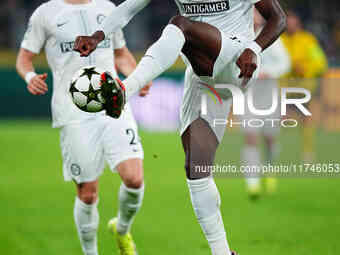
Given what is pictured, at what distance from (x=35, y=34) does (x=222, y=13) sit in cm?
174

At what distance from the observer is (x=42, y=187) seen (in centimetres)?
1049

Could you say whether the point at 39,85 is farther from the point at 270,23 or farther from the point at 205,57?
the point at 270,23

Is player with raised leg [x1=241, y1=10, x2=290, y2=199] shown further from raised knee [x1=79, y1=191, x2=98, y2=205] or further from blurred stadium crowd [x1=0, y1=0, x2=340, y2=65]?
blurred stadium crowd [x1=0, y1=0, x2=340, y2=65]

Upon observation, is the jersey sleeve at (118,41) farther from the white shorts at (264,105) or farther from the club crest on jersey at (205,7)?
the white shorts at (264,105)

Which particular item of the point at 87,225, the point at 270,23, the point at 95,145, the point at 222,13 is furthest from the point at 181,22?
the point at 87,225

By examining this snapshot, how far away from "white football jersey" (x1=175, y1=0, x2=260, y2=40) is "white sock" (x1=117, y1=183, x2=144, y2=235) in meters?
1.61

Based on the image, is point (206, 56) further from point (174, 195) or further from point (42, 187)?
point (42, 187)

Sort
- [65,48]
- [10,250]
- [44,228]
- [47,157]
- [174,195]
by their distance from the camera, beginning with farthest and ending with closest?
[47,157]
[174,195]
[44,228]
[10,250]
[65,48]

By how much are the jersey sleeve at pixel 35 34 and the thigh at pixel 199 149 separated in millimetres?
1610

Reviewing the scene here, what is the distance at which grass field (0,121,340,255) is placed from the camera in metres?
6.53

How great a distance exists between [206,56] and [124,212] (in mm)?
1948

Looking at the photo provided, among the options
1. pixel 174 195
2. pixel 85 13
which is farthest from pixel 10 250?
pixel 174 195

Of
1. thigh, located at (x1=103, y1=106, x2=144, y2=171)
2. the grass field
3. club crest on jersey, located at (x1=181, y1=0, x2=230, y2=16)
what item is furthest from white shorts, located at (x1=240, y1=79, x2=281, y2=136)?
club crest on jersey, located at (x1=181, y1=0, x2=230, y2=16)

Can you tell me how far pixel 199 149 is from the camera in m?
4.62
